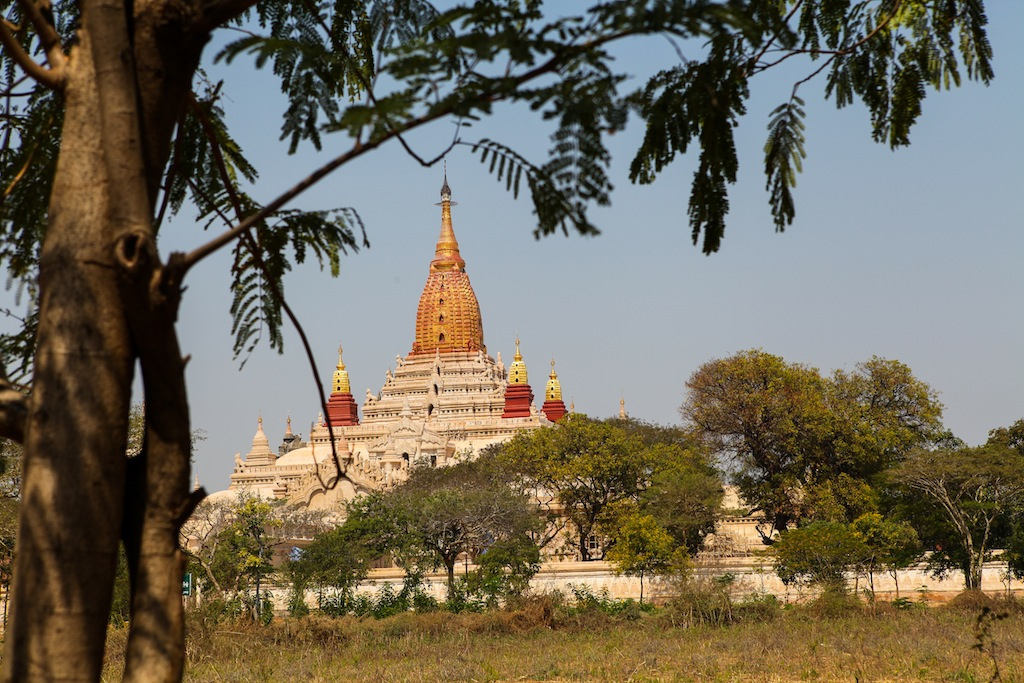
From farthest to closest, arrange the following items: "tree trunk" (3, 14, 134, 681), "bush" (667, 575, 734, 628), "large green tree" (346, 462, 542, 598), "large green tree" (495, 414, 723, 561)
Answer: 1. "large green tree" (495, 414, 723, 561)
2. "large green tree" (346, 462, 542, 598)
3. "bush" (667, 575, 734, 628)
4. "tree trunk" (3, 14, 134, 681)

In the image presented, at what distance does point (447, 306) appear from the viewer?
74438mm

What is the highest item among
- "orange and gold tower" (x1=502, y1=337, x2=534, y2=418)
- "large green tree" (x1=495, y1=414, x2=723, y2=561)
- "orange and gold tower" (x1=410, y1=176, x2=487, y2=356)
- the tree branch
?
"orange and gold tower" (x1=410, y1=176, x2=487, y2=356)

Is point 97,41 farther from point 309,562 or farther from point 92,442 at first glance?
point 309,562

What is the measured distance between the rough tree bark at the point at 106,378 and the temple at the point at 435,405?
176ft

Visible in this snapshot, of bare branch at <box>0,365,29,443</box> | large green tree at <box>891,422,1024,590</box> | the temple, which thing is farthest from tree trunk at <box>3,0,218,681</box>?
the temple

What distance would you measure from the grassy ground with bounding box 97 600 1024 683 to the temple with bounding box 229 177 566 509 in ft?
119

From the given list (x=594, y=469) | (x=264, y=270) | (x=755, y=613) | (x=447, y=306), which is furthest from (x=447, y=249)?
(x=264, y=270)

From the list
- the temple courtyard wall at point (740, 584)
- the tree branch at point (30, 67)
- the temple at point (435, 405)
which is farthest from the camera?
the temple at point (435, 405)

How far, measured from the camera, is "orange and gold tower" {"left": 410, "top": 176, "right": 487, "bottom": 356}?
241 ft

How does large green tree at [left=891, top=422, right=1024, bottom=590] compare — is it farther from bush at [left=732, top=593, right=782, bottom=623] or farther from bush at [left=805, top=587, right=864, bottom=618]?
bush at [left=732, top=593, right=782, bottom=623]

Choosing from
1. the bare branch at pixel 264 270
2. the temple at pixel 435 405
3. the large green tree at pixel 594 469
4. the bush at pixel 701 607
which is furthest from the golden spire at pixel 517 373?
the bare branch at pixel 264 270

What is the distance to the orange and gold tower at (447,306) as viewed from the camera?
73.4m

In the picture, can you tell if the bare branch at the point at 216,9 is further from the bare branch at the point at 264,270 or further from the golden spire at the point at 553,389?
the golden spire at the point at 553,389

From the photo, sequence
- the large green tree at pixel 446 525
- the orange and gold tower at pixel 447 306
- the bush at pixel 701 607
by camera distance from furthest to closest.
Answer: the orange and gold tower at pixel 447 306
the large green tree at pixel 446 525
the bush at pixel 701 607
